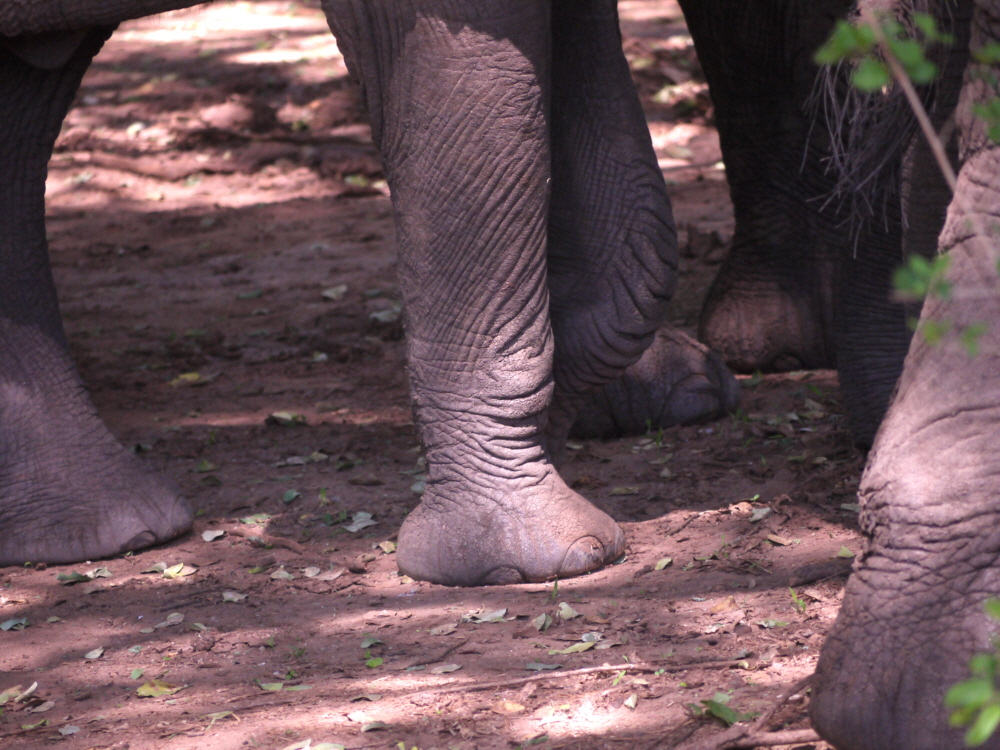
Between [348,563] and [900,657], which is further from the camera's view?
[348,563]

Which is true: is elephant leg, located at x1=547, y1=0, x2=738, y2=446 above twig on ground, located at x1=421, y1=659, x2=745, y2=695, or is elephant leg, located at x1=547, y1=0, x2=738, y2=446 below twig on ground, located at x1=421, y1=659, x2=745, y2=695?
above

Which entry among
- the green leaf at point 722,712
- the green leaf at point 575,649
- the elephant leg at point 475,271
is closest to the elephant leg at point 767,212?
the elephant leg at point 475,271

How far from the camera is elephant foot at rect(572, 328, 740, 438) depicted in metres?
3.68

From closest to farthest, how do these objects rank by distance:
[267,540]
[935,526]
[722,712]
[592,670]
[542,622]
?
[935,526] → [722,712] → [592,670] → [542,622] → [267,540]

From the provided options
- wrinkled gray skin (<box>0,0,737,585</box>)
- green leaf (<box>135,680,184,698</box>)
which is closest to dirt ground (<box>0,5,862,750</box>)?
green leaf (<box>135,680,184,698</box>)

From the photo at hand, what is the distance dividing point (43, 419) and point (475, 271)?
120cm

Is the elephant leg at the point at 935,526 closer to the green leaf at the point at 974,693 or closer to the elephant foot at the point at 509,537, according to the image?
the green leaf at the point at 974,693

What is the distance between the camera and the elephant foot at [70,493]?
120 inches

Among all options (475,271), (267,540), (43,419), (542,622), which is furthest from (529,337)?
(43,419)

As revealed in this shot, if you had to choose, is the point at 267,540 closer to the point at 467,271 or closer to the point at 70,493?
the point at 70,493

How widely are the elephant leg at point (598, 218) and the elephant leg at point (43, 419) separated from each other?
3.28 feet

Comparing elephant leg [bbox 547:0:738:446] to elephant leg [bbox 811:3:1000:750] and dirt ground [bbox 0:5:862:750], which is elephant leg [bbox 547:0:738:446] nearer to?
dirt ground [bbox 0:5:862:750]

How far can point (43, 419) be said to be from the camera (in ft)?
10.4

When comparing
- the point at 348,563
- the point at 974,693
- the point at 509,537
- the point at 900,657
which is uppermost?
the point at 974,693
